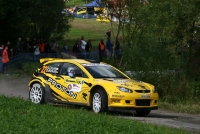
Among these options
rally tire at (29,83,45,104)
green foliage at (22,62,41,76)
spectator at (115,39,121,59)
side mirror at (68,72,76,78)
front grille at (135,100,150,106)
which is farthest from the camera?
spectator at (115,39,121,59)

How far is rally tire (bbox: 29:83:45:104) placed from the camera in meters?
18.1

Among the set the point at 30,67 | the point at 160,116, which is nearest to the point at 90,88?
the point at 160,116

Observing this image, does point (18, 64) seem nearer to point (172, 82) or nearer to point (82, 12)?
point (172, 82)

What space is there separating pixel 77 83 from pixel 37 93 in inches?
70.0

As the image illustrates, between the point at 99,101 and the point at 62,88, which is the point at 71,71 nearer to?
the point at 62,88

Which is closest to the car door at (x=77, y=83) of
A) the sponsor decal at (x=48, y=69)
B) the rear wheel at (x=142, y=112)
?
the sponsor decal at (x=48, y=69)

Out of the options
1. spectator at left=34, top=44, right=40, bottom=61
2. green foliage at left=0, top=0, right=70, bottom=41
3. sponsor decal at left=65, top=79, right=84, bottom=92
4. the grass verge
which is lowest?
the grass verge

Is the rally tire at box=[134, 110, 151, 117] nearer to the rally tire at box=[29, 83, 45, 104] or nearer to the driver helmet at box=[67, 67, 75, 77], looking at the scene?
the driver helmet at box=[67, 67, 75, 77]

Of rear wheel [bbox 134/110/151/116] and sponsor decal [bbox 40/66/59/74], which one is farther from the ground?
sponsor decal [bbox 40/66/59/74]

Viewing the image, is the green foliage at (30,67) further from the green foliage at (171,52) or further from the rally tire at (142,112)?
the rally tire at (142,112)

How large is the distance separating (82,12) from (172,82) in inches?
2076

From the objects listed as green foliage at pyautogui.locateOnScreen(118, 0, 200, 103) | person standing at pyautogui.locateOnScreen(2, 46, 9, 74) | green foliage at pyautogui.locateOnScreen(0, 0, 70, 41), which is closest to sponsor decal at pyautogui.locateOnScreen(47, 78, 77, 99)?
green foliage at pyautogui.locateOnScreen(118, 0, 200, 103)

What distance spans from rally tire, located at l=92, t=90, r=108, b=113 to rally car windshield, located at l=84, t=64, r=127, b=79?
30.2 inches

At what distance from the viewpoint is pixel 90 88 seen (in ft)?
55.1
